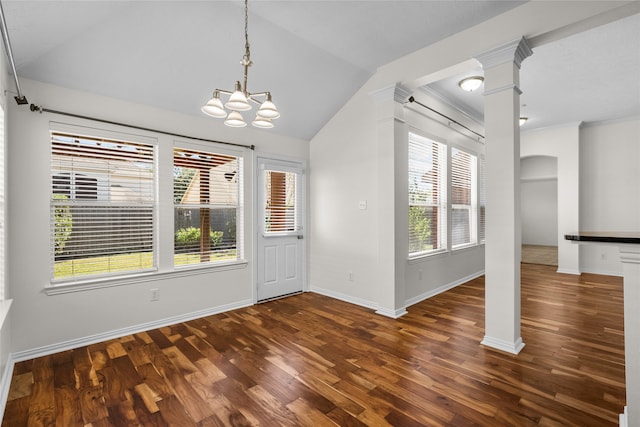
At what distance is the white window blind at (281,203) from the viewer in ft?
14.6

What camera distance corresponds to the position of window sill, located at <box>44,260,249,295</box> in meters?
2.81

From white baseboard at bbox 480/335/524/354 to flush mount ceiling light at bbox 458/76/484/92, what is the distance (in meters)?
3.11

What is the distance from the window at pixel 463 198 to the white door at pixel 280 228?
265 cm

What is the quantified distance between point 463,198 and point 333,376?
14.2ft

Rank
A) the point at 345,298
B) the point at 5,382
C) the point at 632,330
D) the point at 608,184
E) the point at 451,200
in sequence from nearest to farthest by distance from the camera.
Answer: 1. the point at 632,330
2. the point at 5,382
3. the point at 345,298
4. the point at 451,200
5. the point at 608,184

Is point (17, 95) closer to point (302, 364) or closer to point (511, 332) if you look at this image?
point (302, 364)

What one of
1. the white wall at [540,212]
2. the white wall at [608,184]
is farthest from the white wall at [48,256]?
the white wall at [540,212]

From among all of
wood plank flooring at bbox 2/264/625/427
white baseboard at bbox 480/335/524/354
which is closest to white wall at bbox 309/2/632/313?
wood plank flooring at bbox 2/264/625/427

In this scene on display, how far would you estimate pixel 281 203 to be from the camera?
4598 millimetres

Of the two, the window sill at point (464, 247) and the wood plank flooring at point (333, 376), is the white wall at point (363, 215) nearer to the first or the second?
the window sill at point (464, 247)

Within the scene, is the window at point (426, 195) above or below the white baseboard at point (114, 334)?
above

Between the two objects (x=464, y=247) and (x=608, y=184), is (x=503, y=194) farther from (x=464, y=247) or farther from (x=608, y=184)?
(x=608, y=184)

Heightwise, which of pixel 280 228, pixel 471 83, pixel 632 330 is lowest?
pixel 632 330

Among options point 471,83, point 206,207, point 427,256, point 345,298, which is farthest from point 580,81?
point 206,207
